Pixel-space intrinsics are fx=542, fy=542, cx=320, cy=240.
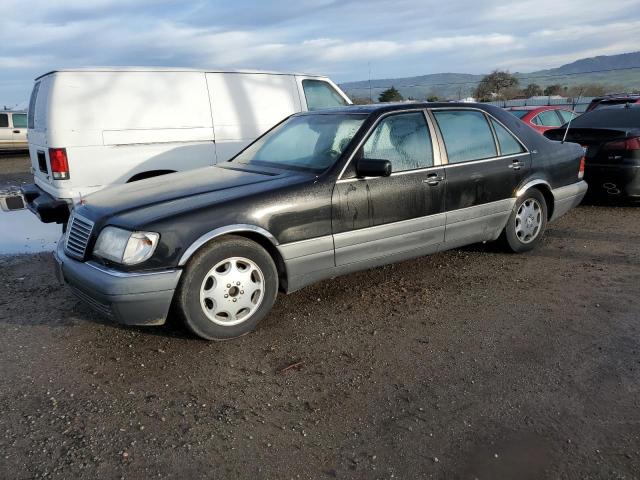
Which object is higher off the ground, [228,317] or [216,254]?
[216,254]

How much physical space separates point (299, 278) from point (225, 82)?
158 inches

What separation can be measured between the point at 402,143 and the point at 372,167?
2.10ft

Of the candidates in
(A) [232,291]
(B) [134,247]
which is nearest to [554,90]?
(A) [232,291]

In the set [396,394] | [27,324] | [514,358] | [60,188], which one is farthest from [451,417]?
[60,188]

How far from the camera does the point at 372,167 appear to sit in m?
4.08

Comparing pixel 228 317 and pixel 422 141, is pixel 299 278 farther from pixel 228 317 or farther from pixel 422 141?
pixel 422 141

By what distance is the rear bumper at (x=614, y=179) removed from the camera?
24.3 feet

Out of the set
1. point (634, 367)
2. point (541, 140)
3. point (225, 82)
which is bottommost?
point (634, 367)

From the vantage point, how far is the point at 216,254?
3594 mm

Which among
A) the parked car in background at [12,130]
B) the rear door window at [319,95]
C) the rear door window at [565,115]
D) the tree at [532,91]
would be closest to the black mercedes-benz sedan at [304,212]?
the rear door window at [319,95]

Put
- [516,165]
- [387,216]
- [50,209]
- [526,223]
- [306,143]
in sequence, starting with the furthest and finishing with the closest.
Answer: [50,209] → [526,223] → [516,165] → [306,143] → [387,216]

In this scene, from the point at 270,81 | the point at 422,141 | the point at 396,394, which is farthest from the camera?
the point at 270,81

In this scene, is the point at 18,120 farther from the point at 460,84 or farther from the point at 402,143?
the point at 460,84

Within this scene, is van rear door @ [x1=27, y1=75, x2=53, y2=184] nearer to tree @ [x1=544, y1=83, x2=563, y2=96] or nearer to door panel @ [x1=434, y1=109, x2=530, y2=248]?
door panel @ [x1=434, y1=109, x2=530, y2=248]
